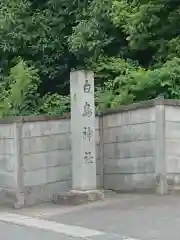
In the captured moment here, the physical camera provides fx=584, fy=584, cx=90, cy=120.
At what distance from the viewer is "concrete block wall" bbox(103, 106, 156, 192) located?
1309 centimetres

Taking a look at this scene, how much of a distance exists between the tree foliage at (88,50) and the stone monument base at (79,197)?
11.3 feet

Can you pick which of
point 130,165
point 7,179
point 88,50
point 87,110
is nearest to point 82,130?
point 87,110

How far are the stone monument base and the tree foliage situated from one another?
345 centimetres

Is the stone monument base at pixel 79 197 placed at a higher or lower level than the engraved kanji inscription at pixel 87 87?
lower

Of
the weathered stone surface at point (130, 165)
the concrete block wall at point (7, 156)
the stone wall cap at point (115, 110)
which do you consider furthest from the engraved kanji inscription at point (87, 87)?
the weathered stone surface at point (130, 165)

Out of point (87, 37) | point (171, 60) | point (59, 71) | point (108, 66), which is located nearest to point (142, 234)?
point (171, 60)

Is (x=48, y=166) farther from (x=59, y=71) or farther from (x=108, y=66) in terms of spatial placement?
(x=59, y=71)

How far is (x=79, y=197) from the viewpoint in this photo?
12789 millimetres

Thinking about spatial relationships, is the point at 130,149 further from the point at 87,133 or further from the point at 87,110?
the point at 87,110

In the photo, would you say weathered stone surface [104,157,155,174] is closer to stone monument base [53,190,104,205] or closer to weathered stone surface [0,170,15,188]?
stone monument base [53,190,104,205]

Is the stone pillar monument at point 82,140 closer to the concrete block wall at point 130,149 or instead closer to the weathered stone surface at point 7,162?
the concrete block wall at point 130,149

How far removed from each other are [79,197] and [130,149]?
5.88ft

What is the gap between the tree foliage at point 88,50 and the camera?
16203mm

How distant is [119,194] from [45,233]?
14.0 feet
